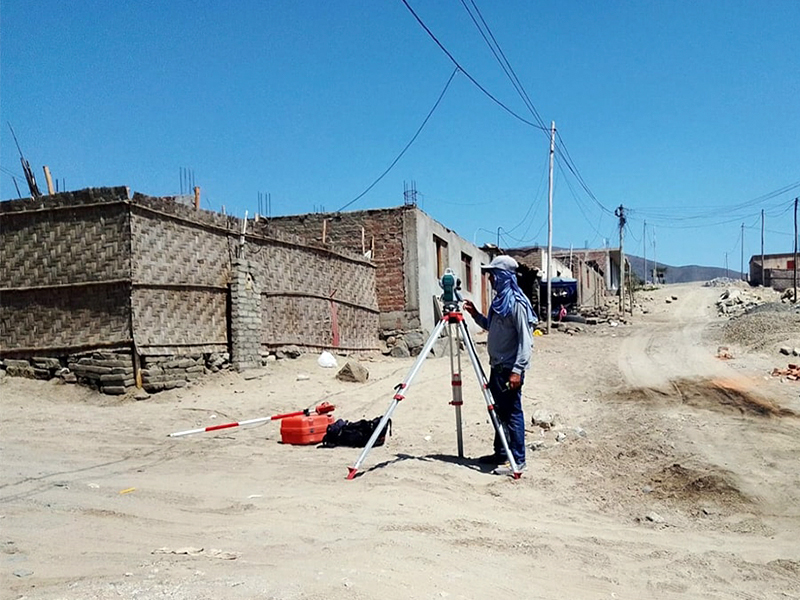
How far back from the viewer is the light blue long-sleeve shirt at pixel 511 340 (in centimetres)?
579

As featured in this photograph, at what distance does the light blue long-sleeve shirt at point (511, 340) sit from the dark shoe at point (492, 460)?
31.6 inches

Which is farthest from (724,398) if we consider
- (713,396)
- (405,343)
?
(405,343)

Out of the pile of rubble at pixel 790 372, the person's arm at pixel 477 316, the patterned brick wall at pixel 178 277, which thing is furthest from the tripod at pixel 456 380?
the pile of rubble at pixel 790 372

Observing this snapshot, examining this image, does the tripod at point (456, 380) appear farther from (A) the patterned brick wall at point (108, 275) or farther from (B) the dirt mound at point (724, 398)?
(A) the patterned brick wall at point (108, 275)

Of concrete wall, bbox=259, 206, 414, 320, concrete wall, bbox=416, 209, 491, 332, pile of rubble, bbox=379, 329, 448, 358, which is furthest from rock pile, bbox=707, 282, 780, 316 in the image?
concrete wall, bbox=259, 206, 414, 320

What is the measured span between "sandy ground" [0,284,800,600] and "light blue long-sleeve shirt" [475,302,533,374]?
0.96m

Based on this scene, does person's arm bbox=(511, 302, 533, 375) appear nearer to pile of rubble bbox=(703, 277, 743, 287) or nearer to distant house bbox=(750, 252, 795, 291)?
→ distant house bbox=(750, 252, 795, 291)

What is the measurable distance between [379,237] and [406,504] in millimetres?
13711

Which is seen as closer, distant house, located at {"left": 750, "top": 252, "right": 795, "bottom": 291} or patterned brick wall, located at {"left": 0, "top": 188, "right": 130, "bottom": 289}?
patterned brick wall, located at {"left": 0, "top": 188, "right": 130, "bottom": 289}

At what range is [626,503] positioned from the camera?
524 centimetres

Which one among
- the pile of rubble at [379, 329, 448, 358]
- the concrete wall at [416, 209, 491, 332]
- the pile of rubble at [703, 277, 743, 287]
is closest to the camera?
the pile of rubble at [379, 329, 448, 358]

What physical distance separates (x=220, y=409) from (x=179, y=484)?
14.5 ft

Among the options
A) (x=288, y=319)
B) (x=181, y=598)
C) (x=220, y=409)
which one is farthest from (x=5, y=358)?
(x=181, y=598)

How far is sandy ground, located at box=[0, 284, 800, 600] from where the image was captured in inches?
124
